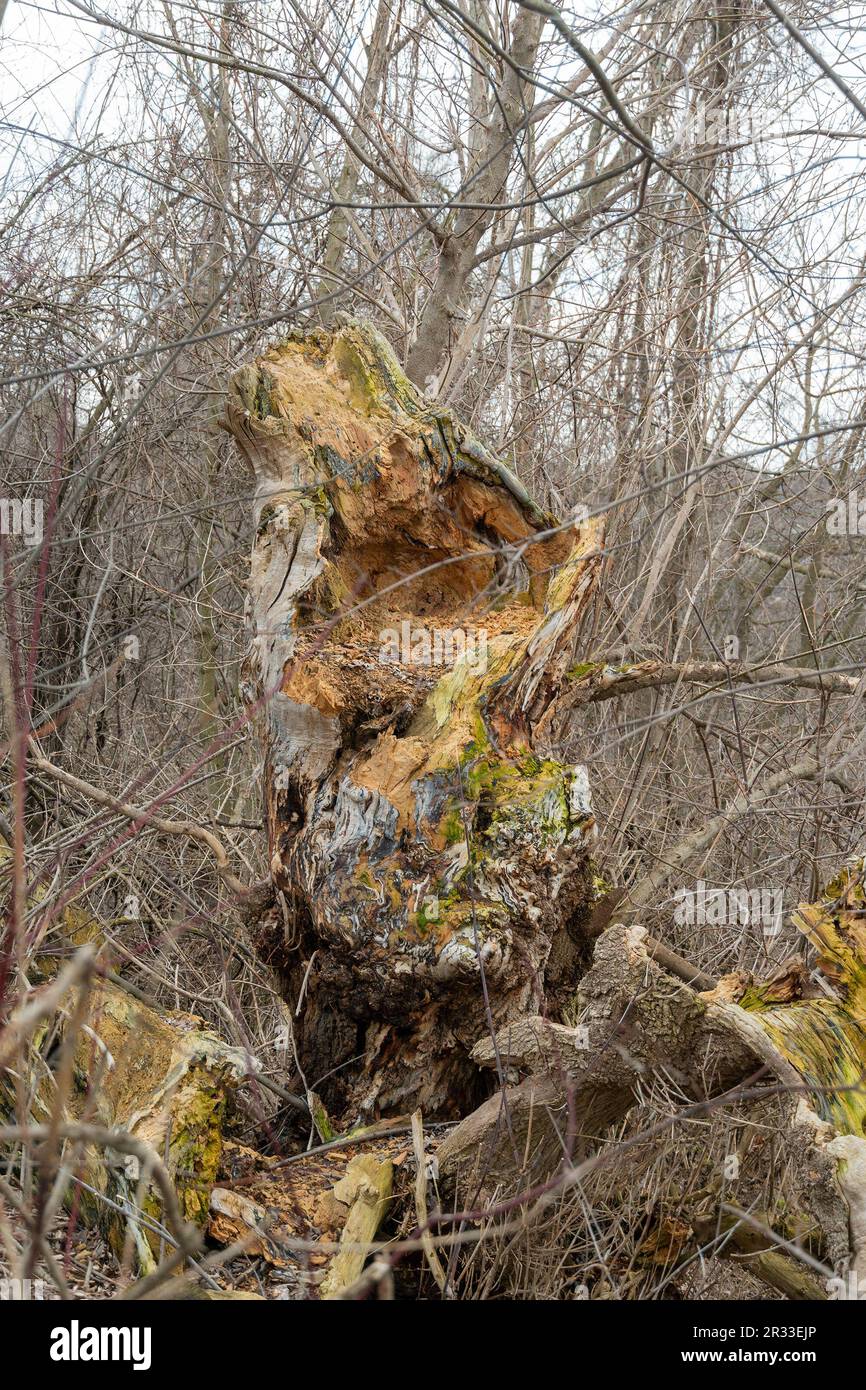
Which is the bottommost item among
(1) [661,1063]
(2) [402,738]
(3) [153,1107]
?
(3) [153,1107]

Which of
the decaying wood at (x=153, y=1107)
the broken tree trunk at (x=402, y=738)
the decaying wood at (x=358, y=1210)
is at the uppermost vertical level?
the broken tree trunk at (x=402, y=738)

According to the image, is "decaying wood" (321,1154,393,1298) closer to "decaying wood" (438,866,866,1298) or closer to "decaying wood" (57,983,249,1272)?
"decaying wood" (438,866,866,1298)

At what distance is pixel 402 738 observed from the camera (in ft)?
10.2

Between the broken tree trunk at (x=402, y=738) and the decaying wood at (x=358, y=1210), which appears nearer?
the decaying wood at (x=358, y=1210)

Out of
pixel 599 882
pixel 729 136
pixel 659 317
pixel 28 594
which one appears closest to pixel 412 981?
pixel 599 882

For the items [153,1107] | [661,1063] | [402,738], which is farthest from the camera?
[402,738]

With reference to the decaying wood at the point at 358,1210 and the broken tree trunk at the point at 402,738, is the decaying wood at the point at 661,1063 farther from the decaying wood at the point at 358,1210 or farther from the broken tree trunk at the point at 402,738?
the broken tree trunk at the point at 402,738

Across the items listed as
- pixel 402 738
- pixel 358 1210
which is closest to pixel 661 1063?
pixel 358 1210

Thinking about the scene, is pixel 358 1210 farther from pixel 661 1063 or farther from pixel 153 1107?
pixel 661 1063

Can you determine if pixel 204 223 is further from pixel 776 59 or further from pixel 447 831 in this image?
pixel 447 831

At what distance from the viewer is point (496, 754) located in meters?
3.04

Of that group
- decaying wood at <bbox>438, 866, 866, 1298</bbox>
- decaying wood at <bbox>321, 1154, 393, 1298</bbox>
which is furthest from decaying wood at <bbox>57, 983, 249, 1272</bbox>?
decaying wood at <bbox>438, 866, 866, 1298</bbox>

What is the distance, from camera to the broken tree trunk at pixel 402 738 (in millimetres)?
2826

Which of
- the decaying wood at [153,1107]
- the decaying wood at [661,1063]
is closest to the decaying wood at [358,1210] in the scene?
the decaying wood at [661,1063]
